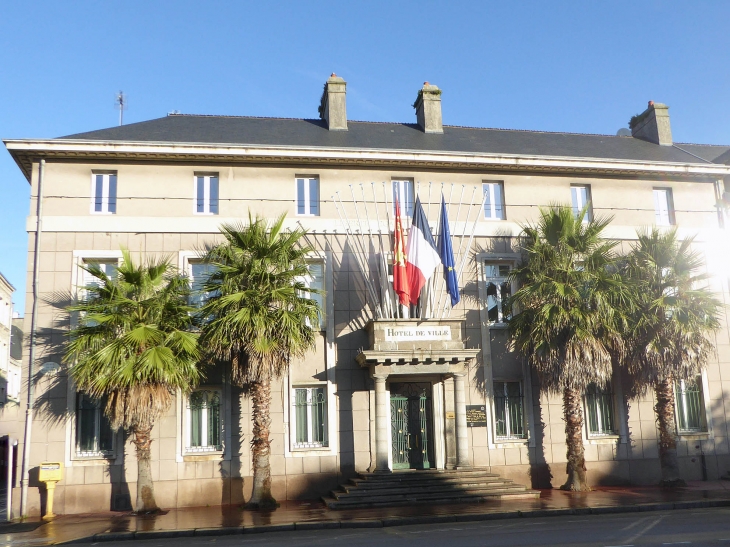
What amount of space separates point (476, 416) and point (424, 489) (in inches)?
118

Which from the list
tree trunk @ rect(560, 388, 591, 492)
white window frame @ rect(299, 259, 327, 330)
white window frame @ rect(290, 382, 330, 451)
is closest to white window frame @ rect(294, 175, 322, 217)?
white window frame @ rect(299, 259, 327, 330)

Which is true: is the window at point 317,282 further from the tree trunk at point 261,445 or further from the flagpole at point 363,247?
the tree trunk at point 261,445

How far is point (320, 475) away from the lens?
1877 centimetres

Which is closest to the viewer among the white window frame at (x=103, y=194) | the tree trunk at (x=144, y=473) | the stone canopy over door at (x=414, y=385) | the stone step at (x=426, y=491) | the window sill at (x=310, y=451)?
the tree trunk at (x=144, y=473)

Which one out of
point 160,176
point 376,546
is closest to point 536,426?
point 376,546

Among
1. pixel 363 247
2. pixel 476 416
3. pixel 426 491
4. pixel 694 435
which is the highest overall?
pixel 363 247

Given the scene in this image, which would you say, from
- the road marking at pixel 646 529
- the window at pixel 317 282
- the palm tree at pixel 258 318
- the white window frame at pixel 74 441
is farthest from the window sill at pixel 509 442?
the white window frame at pixel 74 441

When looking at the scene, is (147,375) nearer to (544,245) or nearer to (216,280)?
(216,280)

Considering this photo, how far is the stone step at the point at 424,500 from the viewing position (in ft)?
55.3

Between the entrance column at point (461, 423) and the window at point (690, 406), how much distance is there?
23.6 feet

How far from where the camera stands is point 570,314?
18.4 m

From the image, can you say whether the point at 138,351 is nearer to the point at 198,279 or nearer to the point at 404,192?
the point at 198,279

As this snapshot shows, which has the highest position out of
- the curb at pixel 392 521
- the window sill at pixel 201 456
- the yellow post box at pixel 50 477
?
the window sill at pixel 201 456

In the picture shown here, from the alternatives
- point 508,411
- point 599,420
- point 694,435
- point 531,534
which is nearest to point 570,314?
point 508,411
